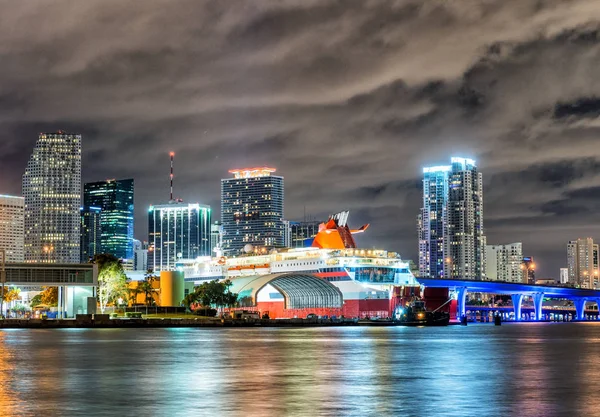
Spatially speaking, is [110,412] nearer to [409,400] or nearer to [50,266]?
[409,400]

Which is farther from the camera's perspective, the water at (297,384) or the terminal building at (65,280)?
the terminal building at (65,280)

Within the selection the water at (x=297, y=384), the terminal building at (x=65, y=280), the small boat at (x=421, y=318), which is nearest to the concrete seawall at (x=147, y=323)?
the terminal building at (x=65, y=280)

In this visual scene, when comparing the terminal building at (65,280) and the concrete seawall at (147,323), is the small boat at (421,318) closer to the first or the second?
the concrete seawall at (147,323)

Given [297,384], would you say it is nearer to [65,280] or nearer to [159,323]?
[65,280]

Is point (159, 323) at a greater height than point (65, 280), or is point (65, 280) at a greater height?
point (65, 280)

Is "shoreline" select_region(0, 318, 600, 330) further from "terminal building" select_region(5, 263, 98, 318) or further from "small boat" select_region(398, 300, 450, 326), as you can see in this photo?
"terminal building" select_region(5, 263, 98, 318)

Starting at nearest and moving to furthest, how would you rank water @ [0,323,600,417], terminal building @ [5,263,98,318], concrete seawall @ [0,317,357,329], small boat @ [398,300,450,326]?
water @ [0,323,600,417], concrete seawall @ [0,317,357,329], terminal building @ [5,263,98,318], small boat @ [398,300,450,326]

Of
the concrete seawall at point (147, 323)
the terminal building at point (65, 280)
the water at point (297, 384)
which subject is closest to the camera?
the water at point (297, 384)

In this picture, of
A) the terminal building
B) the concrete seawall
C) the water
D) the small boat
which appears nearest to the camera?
the water

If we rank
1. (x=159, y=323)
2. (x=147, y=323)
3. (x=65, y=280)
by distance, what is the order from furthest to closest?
(x=159, y=323) → (x=147, y=323) → (x=65, y=280)

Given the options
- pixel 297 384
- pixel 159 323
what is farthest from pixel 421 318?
pixel 297 384

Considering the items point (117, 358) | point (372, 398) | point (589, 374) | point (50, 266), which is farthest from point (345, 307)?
point (372, 398)

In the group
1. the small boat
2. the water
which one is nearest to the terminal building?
the small boat

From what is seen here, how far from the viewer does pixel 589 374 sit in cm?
4856
